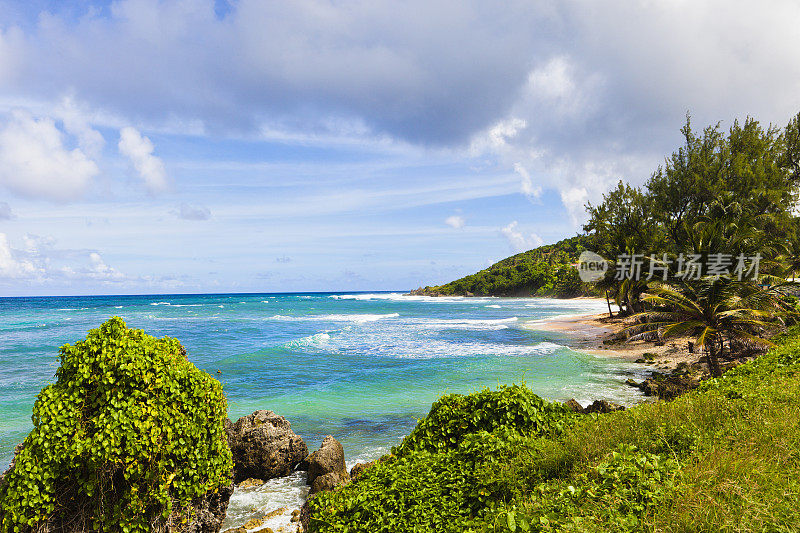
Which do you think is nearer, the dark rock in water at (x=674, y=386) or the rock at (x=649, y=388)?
the dark rock in water at (x=674, y=386)

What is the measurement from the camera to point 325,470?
995 cm

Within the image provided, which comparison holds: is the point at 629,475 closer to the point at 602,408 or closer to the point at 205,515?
the point at 205,515

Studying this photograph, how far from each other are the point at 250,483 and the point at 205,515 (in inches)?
135

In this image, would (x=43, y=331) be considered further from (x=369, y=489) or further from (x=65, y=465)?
(x=369, y=489)

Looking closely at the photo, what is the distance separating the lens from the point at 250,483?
407 inches

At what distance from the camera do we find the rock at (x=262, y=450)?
10.5 meters

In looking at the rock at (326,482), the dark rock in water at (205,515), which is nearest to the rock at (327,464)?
the rock at (326,482)

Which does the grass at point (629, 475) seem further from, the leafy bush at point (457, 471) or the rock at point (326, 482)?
the rock at point (326, 482)

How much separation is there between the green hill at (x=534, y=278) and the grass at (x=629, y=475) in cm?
9219

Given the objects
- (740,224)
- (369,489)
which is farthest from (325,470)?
(740,224)

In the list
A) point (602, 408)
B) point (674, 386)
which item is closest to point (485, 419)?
point (602, 408)

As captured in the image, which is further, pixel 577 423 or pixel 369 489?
pixel 577 423

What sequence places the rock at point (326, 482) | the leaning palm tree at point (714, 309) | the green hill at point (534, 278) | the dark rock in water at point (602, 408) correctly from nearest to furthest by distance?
the rock at point (326, 482) → the dark rock in water at point (602, 408) → the leaning palm tree at point (714, 309) → the green hill at point (534, 278)

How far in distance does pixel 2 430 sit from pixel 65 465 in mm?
12259
